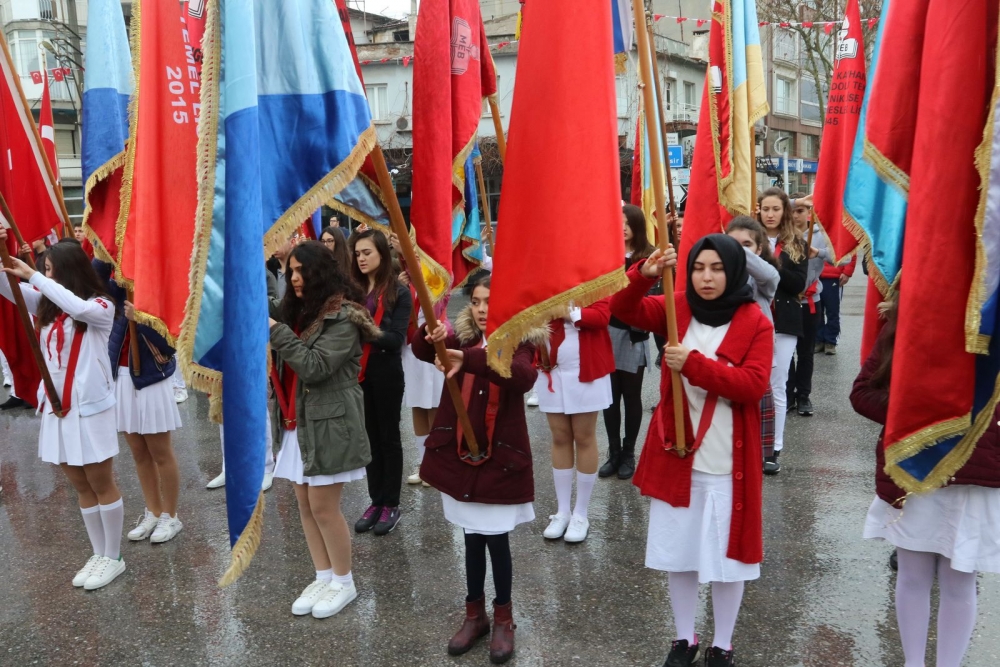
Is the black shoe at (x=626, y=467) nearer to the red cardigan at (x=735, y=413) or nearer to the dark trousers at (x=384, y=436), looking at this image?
the dark trousers at (x=384, y=436)

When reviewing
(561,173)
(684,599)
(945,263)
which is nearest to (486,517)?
(684,599)

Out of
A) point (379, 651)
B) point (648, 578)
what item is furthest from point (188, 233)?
point (648, 578)

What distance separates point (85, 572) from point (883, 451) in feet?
14.2

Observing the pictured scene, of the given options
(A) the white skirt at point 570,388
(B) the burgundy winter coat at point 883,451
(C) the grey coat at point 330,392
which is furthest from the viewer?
(A) the white skirt at point 570,388

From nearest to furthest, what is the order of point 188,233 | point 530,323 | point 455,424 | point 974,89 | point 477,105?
point 974,89 → point 188,233 → point 530,323 → point 455,424 → point 477,105

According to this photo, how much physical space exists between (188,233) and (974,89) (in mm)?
2783

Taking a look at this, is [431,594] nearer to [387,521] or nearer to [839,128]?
[387,521]

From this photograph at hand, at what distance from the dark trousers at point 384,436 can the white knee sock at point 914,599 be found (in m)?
3.14

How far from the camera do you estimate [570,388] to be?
5.09 meters

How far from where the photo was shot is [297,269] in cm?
416

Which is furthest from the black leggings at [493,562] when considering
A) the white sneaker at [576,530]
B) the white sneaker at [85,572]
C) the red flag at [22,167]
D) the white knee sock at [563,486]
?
the red flag at [22,167]

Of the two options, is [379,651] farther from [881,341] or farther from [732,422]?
[881,341]

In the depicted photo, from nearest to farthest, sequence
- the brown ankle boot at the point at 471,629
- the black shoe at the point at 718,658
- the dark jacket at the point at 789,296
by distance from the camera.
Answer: the black shoe at the point at 718,658 → the brown ankle boot at the point at 471,629 → the dark jacket at the point at 789,296

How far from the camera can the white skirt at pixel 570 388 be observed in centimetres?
507
